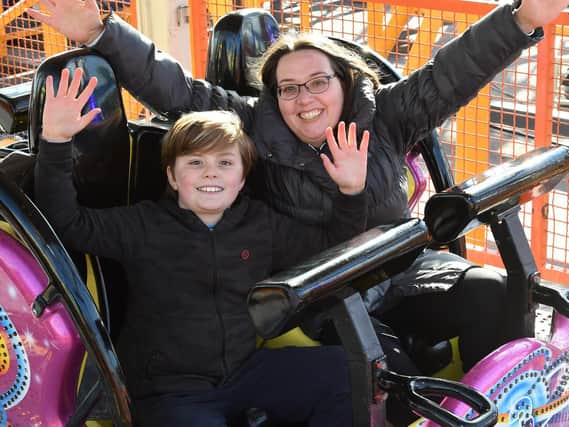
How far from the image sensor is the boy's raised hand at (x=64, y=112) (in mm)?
2139

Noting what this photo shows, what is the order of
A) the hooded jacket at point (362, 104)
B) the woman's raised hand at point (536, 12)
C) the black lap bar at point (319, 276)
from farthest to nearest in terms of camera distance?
the hooded jacket at point (362, 104), the woman's raised hand at point (536, 12), the black lap bar at point (319, 276)

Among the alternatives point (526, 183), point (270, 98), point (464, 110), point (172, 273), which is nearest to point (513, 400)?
point (526, 183)

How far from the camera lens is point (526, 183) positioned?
6.93 ft

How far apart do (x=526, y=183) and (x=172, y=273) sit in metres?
0.77

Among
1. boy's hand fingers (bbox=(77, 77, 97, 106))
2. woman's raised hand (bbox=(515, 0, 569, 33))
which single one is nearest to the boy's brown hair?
boy's hand fingers (bbox=(77, 77, 97, 106))

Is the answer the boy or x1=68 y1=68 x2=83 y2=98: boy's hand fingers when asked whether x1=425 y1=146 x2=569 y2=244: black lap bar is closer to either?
the boy

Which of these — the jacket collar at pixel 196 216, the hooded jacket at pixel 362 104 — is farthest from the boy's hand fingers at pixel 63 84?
the jacket collar at pixel 196 216

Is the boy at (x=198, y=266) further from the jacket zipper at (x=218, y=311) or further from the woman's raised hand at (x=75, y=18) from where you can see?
the woman's raised hand at (x=75, y=18)

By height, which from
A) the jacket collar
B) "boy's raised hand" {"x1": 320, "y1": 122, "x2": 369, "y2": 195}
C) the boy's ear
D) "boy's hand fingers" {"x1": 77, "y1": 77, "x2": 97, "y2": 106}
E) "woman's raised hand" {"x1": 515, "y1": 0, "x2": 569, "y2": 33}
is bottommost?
the jacket collar

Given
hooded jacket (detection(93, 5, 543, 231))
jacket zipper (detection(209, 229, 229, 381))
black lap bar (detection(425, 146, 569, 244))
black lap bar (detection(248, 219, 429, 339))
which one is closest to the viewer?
black lap bar (detection(248, 219, 429, 339))

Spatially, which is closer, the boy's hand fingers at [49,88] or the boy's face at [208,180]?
the boy's hand fingers at [49,88]

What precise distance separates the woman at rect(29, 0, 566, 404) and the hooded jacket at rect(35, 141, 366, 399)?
9.4 inches

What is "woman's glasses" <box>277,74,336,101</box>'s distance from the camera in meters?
2.52

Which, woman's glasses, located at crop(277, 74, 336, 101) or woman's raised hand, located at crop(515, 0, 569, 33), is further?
woman's glasses, located at crop(277, 74, 336, 101)
